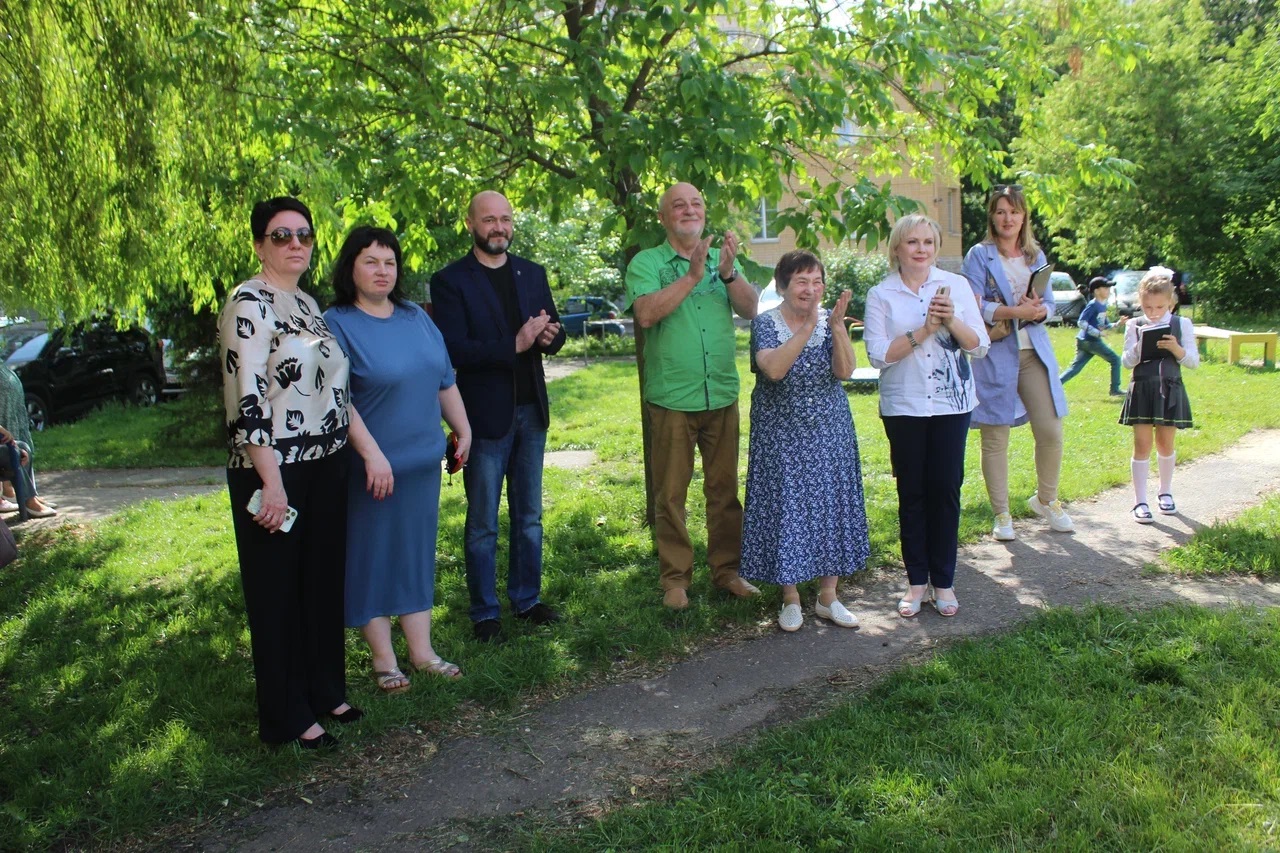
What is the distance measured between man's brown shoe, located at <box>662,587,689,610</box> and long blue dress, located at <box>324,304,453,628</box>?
4.48 ft

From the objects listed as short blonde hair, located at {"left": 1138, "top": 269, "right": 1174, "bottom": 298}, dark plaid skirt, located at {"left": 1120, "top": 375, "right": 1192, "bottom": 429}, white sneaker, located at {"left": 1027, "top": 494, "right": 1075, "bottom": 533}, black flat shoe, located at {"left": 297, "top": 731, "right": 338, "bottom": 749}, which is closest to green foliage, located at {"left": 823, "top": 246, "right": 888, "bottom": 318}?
short blonde hair, located at {"left": 1138, "top": 269, "right": 1174, "bottom": 298}

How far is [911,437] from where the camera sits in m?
5.06

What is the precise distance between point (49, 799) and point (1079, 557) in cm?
Answer: 537

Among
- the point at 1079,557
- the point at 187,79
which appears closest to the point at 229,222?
the point at 187,79

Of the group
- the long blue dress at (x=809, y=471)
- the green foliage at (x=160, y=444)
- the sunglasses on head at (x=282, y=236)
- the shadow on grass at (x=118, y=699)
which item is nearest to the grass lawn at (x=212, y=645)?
the shadow on grass at (x=118, y=699)

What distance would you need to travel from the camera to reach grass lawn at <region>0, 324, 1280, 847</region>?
12.5ft

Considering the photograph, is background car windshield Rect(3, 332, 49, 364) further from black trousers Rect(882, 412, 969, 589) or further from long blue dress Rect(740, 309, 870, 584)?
black trousers Rect(882, 412, 969, 589)

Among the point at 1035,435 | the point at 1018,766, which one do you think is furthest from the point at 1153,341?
the point at 1018,766

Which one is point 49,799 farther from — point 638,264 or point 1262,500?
point 1262,500

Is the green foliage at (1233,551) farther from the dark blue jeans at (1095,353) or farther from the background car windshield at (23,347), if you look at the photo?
the background car windshield at (23,347)

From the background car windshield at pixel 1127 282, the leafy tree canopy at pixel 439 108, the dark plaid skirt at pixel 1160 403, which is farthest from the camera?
the background car windshield at pixel 1127 282

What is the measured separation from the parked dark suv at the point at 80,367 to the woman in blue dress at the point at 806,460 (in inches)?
539

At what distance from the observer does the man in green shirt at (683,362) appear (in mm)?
5137

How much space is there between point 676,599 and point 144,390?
54.2 ft
